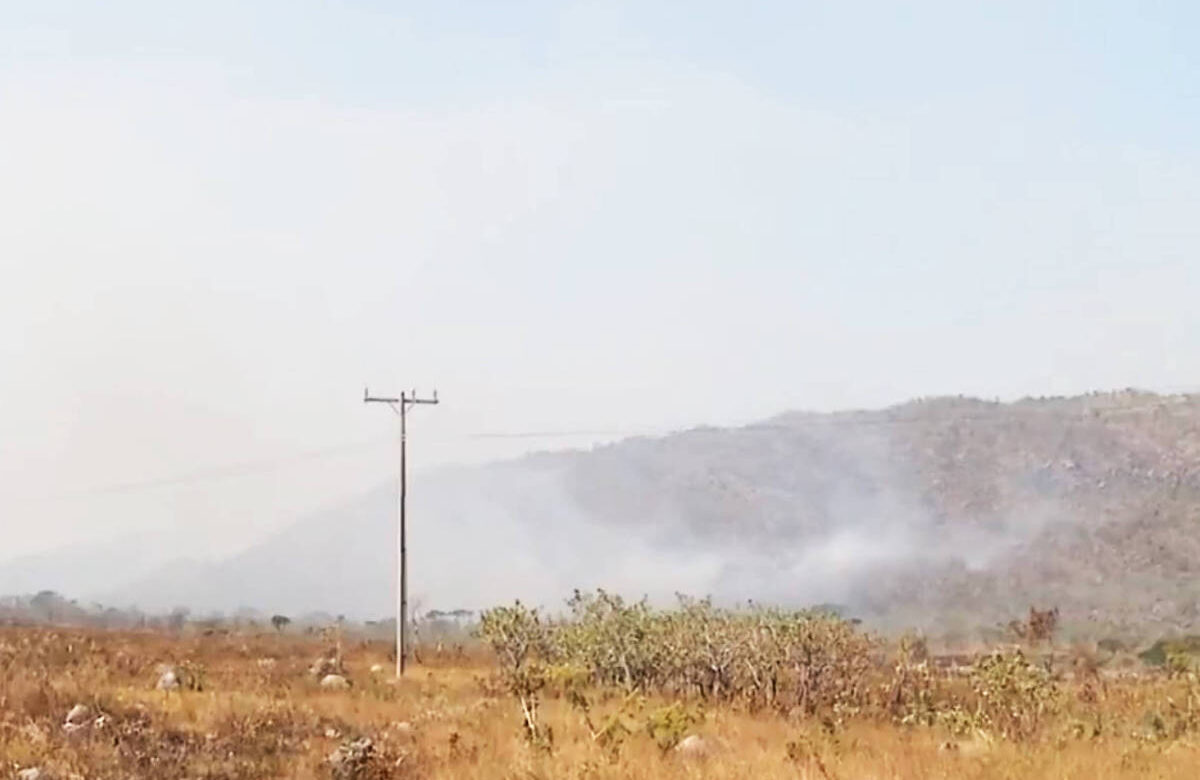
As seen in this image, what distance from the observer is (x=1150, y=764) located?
30.2 ft

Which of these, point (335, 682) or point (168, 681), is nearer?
point (168, 681)

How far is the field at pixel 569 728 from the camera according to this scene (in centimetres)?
988

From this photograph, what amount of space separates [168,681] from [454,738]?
9270 mm

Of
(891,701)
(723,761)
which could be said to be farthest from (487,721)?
(891,701)

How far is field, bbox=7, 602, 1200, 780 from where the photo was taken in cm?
988

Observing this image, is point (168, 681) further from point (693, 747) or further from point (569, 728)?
point (693, 747)

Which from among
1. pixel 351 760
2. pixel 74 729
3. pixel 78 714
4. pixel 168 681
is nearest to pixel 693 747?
pixel 351 760

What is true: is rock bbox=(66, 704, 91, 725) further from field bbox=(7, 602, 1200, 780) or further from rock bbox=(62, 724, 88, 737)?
rock bbox=(62, 724, 88, 737)

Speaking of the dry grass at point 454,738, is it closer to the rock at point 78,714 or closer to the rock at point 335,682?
the rock at point 78,714

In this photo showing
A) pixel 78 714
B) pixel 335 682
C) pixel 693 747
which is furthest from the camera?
pixel 335 682

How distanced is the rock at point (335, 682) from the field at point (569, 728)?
7.7 inches

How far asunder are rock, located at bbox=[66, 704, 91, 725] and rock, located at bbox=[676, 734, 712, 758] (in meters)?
6.21

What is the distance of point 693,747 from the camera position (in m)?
12.2

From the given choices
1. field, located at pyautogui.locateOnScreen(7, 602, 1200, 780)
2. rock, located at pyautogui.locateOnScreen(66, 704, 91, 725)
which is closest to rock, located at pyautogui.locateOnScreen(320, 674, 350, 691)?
field, located at pyautogui.locateOnScreen(7, 602, 1200, 780)
